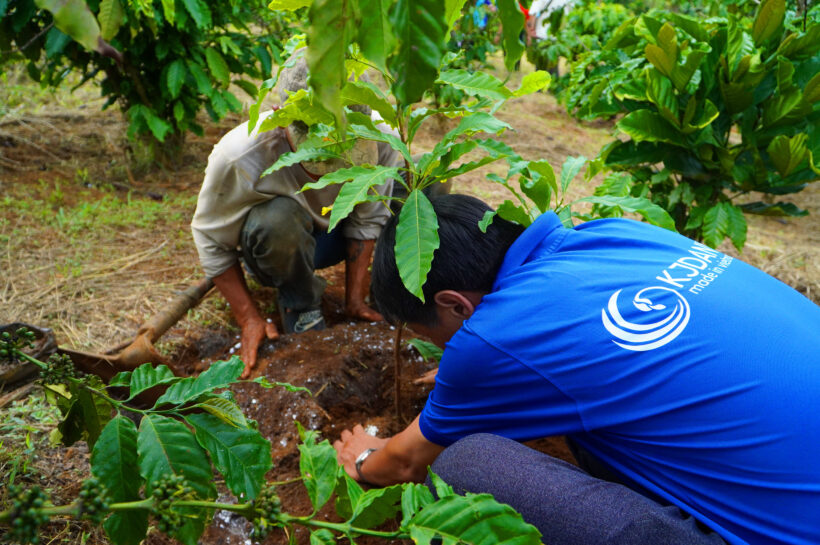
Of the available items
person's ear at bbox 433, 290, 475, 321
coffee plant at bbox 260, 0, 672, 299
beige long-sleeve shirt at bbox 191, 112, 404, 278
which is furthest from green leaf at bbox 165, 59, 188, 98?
person's ear at bbox 433, 290, 475, 321

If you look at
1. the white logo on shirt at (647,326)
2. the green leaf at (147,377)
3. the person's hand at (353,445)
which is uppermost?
the green leaf at (147,377)

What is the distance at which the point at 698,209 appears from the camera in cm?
255

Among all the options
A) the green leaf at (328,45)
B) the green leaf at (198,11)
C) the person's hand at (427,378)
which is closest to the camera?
the green leaf at (328,45)

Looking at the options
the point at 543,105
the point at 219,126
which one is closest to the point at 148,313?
the point at 219,126

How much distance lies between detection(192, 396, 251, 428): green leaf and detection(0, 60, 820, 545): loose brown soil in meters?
0.60

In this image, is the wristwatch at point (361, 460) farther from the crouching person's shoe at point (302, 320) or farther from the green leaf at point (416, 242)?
the crouching person's shoe at point (302, 320)

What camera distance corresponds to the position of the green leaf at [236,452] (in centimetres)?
90

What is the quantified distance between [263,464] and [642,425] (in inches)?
27.7

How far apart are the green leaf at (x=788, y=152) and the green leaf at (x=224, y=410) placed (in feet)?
7.27

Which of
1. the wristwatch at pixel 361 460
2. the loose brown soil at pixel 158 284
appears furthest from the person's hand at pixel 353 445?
the loose brown soil at pixel 158 284

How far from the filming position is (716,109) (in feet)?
7.51

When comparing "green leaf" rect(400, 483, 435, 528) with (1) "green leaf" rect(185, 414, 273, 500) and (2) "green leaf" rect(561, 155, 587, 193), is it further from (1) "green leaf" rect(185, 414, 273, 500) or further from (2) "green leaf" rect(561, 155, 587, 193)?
(2) "green leaf" rect(561, 155, 587, 193)

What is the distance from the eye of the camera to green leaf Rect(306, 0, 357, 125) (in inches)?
16.7

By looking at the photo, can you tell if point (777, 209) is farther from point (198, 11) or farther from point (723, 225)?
point (198, 11)
